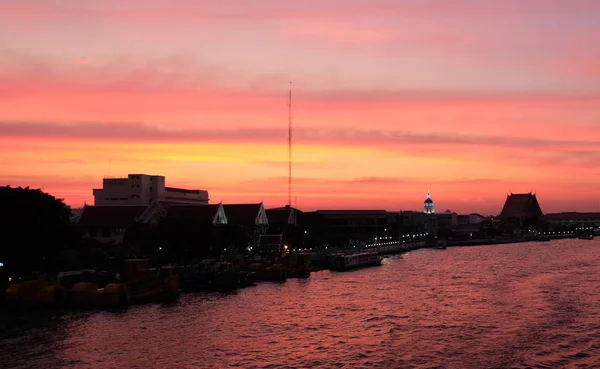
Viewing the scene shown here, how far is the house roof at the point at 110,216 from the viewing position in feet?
308

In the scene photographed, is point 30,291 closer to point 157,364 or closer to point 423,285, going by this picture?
point 157,364

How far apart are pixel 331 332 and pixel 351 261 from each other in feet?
175

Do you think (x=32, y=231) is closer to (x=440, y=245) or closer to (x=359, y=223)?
(x=440, y=245)

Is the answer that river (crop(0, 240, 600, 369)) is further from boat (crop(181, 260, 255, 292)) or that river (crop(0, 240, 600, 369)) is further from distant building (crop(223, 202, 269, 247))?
distant building (crop(223, 202, 269, 247))

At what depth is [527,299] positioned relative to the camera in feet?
171

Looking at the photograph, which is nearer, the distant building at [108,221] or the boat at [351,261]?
the boat at [351,261]

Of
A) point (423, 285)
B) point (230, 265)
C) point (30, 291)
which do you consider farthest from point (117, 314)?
point (423, 285)

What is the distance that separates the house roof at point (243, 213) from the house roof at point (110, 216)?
54.3ft

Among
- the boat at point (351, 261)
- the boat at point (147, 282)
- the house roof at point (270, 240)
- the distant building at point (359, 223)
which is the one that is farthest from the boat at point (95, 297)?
the distant building at point (359, 223)

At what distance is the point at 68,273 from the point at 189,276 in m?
10.7

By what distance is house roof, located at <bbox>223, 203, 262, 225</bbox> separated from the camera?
106m

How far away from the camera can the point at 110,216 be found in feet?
317

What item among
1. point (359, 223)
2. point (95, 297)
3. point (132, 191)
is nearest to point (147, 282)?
point (95, 297)

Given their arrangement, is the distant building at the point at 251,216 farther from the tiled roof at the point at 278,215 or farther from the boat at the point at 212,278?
the boat at the point at 212,278
